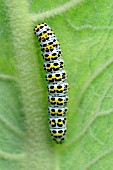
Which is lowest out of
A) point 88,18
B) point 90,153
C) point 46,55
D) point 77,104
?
point 90,153

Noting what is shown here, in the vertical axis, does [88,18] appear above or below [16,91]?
above

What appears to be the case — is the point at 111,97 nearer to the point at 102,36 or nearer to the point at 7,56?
the point at 102,36

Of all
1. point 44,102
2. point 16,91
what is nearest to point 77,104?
point 44,102
